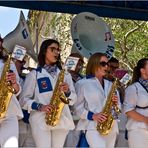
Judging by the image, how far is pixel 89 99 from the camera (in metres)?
5.23

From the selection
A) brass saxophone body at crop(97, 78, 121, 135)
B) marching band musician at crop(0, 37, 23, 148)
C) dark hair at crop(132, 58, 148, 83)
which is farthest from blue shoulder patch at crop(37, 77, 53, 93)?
dark hair at crop(132, 58, 148, 83)

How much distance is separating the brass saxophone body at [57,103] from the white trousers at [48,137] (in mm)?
104

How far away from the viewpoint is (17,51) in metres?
4.75

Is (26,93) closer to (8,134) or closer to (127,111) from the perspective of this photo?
(8,134)

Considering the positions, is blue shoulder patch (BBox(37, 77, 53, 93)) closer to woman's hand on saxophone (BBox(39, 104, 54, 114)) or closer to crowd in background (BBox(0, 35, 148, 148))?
crowd in background (BBox(0, 35, 148, 148))

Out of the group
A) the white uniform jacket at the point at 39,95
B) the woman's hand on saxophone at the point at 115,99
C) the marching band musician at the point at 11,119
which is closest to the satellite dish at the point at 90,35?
the woman's hand on saxophone at the point at 115,99

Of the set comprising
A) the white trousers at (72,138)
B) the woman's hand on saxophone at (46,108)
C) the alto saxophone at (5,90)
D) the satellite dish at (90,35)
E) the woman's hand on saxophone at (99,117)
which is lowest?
the white trousers at (72,138)

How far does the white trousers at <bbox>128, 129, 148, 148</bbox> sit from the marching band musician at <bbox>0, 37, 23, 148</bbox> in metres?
1.28

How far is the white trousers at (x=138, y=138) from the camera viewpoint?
530cm

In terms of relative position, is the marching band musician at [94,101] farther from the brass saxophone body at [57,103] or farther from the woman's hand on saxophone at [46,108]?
the woman's hand on saxophone at [46,108]

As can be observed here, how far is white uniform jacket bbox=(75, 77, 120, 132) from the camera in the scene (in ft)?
17.1

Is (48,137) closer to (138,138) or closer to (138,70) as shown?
(138,138)

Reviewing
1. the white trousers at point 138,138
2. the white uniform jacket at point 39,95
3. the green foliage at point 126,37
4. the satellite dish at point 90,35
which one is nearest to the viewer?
the white uniform jacket at point 39,95

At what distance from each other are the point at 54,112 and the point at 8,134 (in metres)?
0.56
